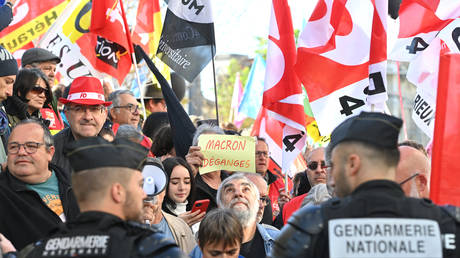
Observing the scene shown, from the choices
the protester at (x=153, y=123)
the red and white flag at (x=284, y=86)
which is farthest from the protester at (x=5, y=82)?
the red and white flag at (x=284, y=86)

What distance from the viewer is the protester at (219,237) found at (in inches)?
230

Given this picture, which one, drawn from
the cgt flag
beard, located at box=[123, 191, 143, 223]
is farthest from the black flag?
beard, located at box=[123, 191, 143, 223]

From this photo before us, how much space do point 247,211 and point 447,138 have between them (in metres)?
2.14

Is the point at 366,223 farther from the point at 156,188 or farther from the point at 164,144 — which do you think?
the point at 164,144

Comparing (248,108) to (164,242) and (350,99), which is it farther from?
(164,242)

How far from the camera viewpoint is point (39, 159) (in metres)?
6.01

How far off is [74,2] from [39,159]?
5.69 metres

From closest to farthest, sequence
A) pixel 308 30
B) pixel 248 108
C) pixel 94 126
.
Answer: pixel 94 126 < pixel 308 30 < pixel 248 108

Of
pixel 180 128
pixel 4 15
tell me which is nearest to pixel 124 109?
pixel 180 128

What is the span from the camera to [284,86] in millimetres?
9133

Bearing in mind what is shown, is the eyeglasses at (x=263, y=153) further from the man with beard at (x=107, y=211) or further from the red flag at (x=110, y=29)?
the man with beard at (x=107, y=211)

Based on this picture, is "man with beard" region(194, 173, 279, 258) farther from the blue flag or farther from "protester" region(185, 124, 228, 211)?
the blue flag

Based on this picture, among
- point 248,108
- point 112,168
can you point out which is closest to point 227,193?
point 112,168

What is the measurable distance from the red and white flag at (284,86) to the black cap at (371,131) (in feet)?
15.5
